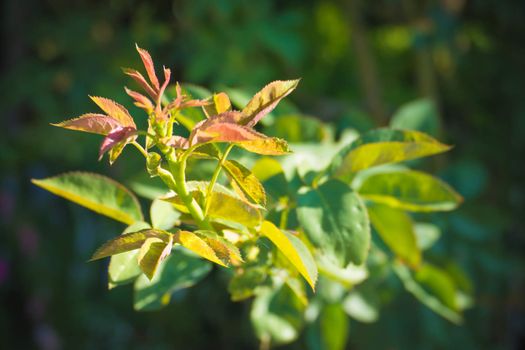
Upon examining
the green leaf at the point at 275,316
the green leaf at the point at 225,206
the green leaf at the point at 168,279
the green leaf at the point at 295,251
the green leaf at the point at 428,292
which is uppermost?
the green leaf at the point at 225,206

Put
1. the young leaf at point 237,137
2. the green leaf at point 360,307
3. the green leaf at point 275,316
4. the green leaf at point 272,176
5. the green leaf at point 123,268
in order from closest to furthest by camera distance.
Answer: the young leaf at point 237,137 → the green leaf at point 123,268 → the green leaf at point 272,176 → the green leaf at point 275,316 → the green leaf at point 360,307

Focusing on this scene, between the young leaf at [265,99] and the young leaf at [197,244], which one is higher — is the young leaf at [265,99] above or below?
above

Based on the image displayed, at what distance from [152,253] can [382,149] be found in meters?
0.27

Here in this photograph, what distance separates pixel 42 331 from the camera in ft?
9.71

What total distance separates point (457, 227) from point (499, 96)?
3.10 feet

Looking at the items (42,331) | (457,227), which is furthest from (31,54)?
(457,227)

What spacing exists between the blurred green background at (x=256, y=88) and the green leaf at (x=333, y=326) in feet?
1.10

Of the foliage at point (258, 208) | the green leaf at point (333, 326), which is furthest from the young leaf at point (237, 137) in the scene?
the green leaf at point (333, 326)

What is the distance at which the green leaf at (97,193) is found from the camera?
2.11 feet

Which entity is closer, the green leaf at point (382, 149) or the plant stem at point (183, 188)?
the plant stem at point (183, 188)

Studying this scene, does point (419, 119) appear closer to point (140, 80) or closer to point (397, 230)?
point (397, 230)

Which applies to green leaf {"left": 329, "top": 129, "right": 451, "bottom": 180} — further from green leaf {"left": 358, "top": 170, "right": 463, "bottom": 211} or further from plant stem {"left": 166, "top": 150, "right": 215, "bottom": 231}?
plant stem {"left": 166, "top": 150, "right": 215, "bottom": 231}

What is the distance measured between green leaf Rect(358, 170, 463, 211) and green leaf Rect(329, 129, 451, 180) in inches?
2.6

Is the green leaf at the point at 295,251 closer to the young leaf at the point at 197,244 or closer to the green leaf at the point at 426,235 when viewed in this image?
the young leaf at the point at 197,244
